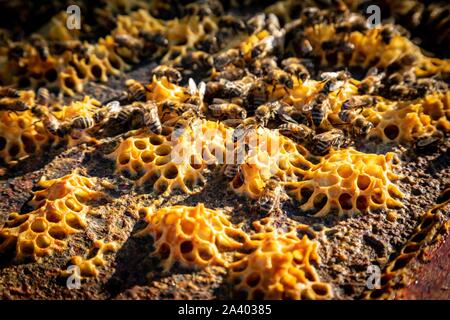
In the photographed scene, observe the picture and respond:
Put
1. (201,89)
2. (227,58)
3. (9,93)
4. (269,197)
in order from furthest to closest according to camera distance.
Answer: (227,58) → (9,93) → (201,89) → (269,197)

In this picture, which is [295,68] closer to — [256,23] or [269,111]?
[269,111]

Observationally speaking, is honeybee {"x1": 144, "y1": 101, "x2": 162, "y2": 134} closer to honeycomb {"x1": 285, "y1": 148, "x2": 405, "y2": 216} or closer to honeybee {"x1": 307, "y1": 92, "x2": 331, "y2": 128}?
honeycomb {"x1": 285, "y1": 148, "x2": 405, "y2": 216}

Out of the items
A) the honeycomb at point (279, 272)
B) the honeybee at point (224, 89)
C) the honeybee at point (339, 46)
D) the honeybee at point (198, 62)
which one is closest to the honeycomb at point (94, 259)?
the honeycomb at point (279, 272)

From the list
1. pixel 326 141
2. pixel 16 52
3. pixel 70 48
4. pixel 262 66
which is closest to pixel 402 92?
pixel 326 141

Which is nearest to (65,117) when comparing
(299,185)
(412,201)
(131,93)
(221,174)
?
(131,93)
